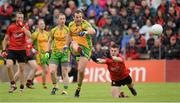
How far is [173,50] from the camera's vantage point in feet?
104

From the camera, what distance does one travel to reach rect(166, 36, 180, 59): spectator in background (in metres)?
31.6

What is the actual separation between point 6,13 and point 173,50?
30.3ft

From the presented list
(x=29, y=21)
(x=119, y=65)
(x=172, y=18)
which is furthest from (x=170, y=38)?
(x=119, y=65)

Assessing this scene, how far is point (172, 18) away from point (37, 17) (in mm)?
7126

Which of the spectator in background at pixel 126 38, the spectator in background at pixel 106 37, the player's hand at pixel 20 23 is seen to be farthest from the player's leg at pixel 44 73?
the spectator in background at pixel 126 38

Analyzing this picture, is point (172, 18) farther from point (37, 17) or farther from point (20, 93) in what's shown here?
point (20, 93)

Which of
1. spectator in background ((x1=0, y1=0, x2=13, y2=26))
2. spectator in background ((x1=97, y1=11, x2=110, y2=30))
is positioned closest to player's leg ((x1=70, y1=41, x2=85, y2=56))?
spectator in background ((x1=97, y1=11, x2=110, y2=30))

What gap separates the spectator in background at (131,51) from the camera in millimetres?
32156

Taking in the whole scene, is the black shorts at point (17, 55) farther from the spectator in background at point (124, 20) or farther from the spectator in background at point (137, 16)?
the spectator in background at point (137, 16)

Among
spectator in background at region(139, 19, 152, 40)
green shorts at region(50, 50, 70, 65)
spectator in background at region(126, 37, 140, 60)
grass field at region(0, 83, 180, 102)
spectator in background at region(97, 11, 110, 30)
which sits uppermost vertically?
spectator in background at region(97, 11, 110, 30)

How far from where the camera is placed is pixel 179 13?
32.5m

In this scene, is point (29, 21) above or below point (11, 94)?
above

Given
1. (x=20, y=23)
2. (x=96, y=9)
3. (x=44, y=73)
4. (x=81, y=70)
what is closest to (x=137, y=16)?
(x=96, y=9)

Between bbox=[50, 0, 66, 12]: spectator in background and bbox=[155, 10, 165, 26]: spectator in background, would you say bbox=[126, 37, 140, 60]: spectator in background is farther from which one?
bbox=[50, 0, 66, 12]: spectator in background
